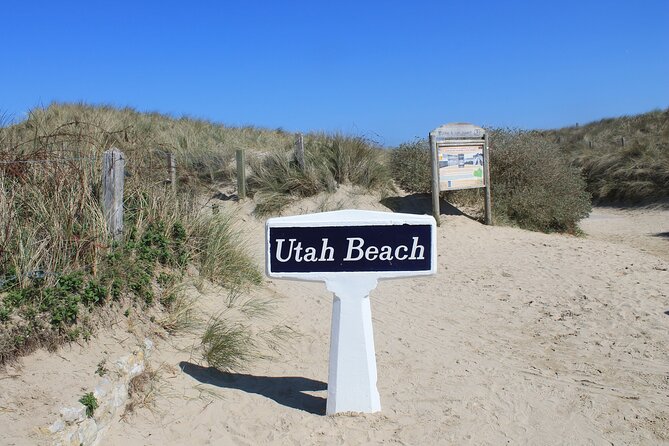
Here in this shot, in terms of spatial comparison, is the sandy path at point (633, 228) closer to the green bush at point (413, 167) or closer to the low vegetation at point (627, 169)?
the low vegetation at point (627, 169)

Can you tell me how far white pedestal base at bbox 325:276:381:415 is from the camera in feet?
15.1

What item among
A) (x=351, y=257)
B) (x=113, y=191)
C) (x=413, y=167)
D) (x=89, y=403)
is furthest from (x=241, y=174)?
(x=89, y=403)

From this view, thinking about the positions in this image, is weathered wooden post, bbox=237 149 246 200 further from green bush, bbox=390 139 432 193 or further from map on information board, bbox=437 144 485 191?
map on information board, bbox=437 144 485 191

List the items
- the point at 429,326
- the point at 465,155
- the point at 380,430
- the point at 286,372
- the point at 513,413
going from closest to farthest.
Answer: the point at 380,430
the point at 513,413
the point at 286,372
the point at 429,326
the point at 465,155

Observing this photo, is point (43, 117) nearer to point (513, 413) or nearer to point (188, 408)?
point (188, 408)

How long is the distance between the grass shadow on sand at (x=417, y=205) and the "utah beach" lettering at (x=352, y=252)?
9.11 metres

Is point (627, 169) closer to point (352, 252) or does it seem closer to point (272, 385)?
point (272, 385)

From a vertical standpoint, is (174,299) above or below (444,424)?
above

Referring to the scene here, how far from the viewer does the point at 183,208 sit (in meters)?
7.28

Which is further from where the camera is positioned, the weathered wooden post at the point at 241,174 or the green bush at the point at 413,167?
the green bush at the point at 413,167

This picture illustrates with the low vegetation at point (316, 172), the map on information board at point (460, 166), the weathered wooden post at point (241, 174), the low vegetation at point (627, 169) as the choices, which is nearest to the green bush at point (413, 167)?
the low vegetation at point (316, 172)

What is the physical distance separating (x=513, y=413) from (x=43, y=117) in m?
12.8

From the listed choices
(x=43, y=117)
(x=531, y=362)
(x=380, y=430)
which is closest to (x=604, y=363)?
(x=531, y=362)

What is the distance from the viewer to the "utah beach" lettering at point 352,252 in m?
4.57
